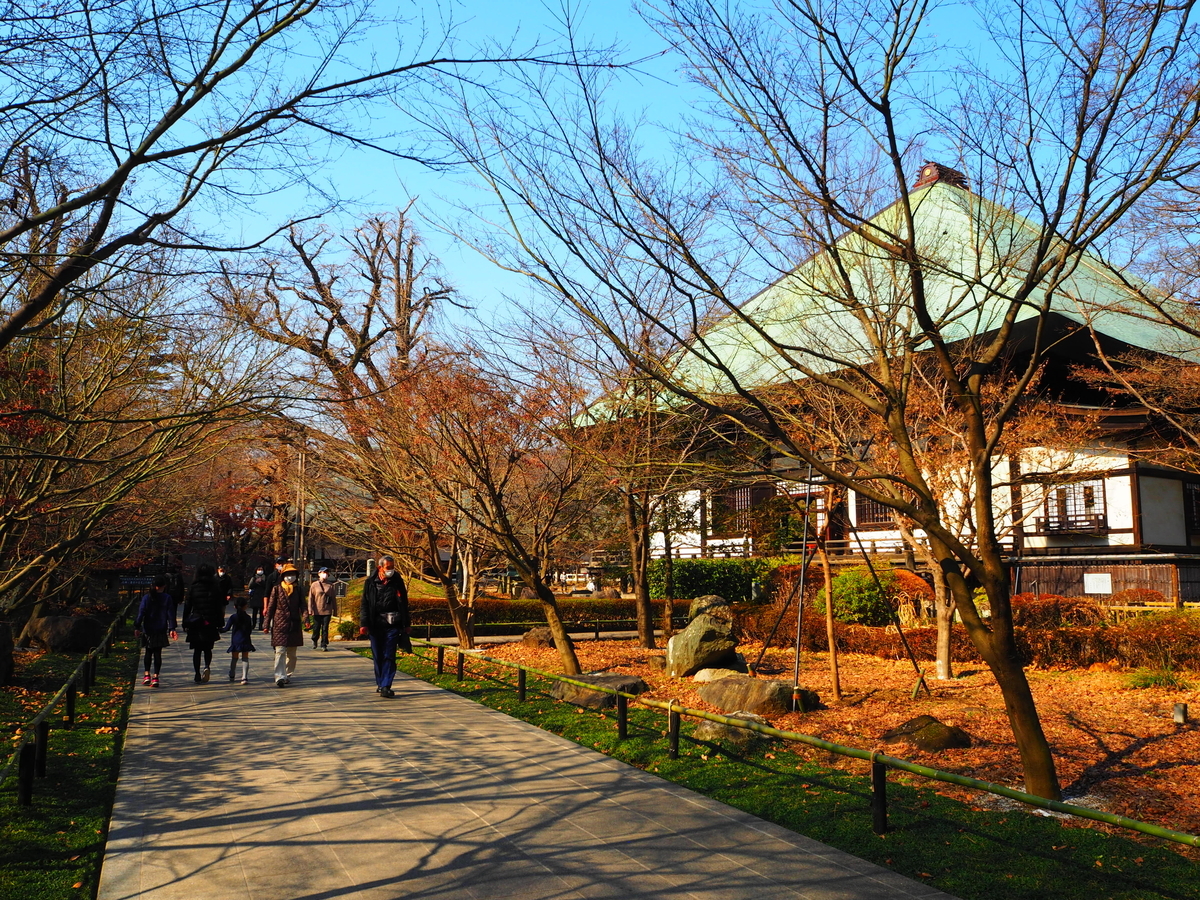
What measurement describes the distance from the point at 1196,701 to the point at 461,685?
9.52 metres

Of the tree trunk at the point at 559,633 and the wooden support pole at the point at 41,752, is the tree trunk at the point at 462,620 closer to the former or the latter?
the tree trunk at the point at 559,633

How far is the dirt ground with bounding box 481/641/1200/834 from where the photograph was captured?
7.59 metres

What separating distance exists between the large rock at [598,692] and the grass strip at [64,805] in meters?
4.97

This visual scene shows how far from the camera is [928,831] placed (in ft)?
20.6

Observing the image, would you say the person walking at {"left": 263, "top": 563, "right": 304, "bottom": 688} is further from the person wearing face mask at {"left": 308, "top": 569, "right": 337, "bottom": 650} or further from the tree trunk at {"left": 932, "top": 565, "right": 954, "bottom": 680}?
the tree trunk at {"left": 932, "top": 565, "right": 954, "bottom": 680}

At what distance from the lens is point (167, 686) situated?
1280cm

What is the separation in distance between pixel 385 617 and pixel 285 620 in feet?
6.16

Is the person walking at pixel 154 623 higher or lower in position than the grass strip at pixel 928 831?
higher

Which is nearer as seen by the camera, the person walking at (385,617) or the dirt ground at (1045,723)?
the dirt ground at (1045,723)

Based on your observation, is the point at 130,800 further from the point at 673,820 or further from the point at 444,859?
the point at 673,820

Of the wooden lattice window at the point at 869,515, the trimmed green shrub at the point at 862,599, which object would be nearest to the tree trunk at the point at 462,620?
the trimmed green shrub at the point at 862,599

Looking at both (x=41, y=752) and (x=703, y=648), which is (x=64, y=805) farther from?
(x=703, y=648)

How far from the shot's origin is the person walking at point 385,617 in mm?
11602

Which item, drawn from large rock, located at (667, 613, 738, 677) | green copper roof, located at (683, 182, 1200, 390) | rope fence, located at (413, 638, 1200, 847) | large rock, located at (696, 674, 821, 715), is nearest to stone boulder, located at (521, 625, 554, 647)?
large rock, located at (667, 613, 738, 677)
